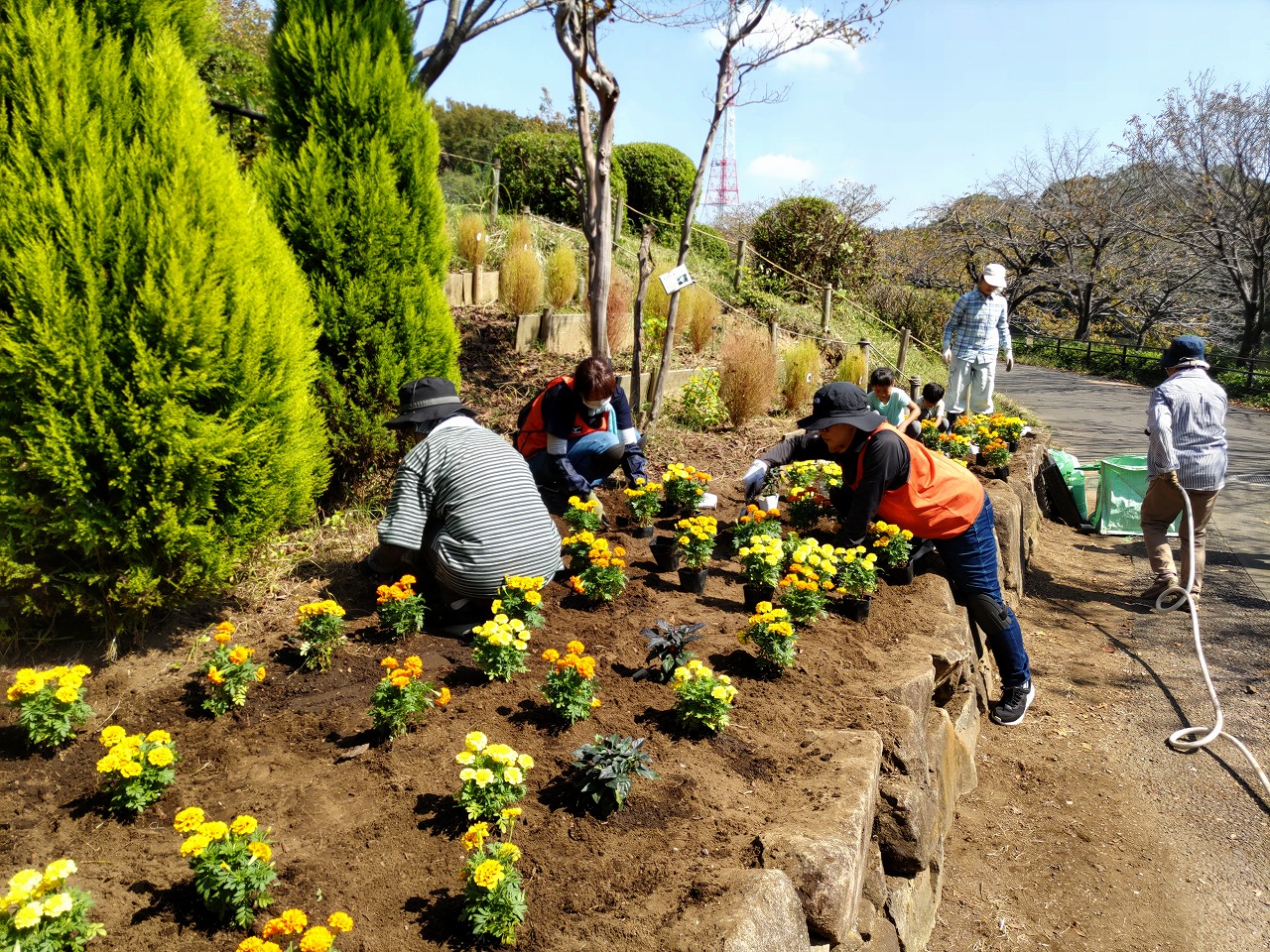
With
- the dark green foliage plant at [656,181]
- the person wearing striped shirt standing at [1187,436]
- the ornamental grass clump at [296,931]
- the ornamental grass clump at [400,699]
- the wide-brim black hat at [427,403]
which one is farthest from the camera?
the dark green foliage plant at [656,181]

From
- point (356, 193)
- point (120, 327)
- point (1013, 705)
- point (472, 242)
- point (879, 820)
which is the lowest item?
point (1013, 705)

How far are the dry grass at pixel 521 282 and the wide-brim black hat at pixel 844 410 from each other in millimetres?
5366

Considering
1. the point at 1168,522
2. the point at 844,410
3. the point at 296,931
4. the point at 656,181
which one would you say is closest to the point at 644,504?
the point at 844,410

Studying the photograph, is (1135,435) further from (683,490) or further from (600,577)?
(600,577)

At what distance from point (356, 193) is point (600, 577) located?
8.36 ft

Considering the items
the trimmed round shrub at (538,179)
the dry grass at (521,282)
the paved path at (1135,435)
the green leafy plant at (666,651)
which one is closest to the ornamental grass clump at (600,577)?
the green leafy plant at (666,651)

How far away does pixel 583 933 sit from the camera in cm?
216

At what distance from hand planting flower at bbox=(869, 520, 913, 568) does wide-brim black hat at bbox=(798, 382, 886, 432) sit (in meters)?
0.65

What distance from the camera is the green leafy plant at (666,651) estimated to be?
3.48 meters

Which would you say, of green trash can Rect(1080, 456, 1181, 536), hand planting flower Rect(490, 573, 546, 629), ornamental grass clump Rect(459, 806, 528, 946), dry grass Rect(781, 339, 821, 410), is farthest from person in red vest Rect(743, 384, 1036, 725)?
dry grass Rect(781, 339, 821, 410)

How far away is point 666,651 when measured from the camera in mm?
3539

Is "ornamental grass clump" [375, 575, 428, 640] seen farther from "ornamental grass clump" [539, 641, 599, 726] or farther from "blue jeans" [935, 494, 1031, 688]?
"blue jeans" [935, 494, 1031, 688]

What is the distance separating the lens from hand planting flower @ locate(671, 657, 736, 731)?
3.06m

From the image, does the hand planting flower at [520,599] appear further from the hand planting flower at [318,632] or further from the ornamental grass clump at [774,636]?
the ornamental grass clump at [774,636]
